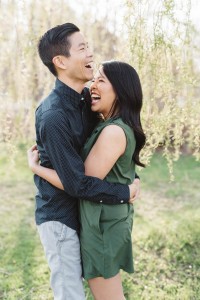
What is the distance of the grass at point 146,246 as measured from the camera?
3.80m

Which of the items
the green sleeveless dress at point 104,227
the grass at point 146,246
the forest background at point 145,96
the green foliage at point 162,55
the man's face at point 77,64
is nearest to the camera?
the green sleeveless dress at point 104,227

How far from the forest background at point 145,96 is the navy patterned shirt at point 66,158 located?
109 cm

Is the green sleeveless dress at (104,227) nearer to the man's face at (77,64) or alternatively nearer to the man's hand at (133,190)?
the man's hand at (133,190)

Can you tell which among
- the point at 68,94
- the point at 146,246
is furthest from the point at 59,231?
the point at 146,246

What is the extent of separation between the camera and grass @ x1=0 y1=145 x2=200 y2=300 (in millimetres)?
3800

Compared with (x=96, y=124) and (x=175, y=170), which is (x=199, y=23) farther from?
(x=175, y=170)

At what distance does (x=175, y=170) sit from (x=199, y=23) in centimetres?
501

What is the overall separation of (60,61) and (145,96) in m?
1.54

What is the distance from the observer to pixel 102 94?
2334 mm

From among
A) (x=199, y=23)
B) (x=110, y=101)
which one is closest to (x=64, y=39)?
(x=110, y=101)

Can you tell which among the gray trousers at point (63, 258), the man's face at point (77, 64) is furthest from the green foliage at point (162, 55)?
the gray trousers at point (63, 258)

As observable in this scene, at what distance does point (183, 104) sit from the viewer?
3875 mm

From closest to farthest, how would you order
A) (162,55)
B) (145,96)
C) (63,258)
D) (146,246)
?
(63,258), (162,55), (145,96), (146,246)

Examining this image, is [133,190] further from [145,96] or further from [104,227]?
[145,96]
